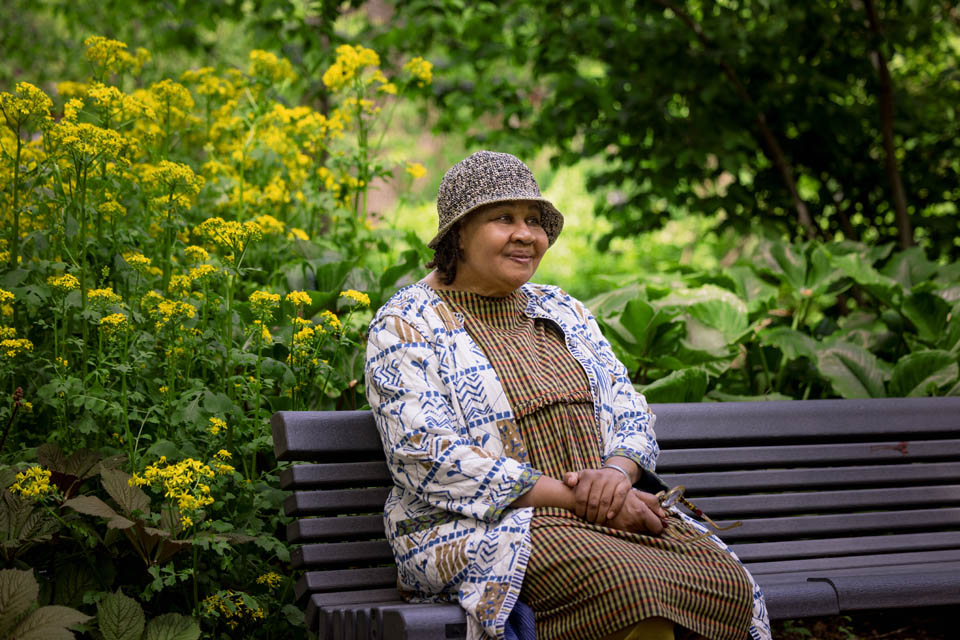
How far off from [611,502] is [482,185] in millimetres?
900

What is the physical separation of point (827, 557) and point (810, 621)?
0.79 m

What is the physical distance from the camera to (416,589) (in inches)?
98.0

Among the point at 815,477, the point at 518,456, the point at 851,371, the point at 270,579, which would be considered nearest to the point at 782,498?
the point at 815,477

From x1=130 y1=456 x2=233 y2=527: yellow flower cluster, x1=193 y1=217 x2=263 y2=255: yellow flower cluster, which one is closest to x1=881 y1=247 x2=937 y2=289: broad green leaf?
x1=193 y1=217 x2=263 y2=255: yellow flower cluster

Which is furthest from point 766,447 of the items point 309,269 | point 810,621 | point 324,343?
point 309,269

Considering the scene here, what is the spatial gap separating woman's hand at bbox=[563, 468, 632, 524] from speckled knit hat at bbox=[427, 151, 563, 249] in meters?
0.76

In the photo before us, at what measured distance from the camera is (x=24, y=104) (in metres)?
2.79

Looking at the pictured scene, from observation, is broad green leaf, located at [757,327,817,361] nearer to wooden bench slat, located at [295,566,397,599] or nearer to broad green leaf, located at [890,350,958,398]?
broad green leaf, located at [890,350,958,398]

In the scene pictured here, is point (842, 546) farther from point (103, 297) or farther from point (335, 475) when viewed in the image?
point (103, 297)

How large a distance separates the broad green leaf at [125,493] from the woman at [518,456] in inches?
24.0

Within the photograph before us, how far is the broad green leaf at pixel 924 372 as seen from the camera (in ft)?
12.1

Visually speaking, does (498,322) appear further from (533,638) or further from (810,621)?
(810,621)

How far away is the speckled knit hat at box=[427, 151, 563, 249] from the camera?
270cm

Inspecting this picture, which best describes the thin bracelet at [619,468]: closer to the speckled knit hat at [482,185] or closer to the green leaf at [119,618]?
the speckled knit hat at [482,185]
